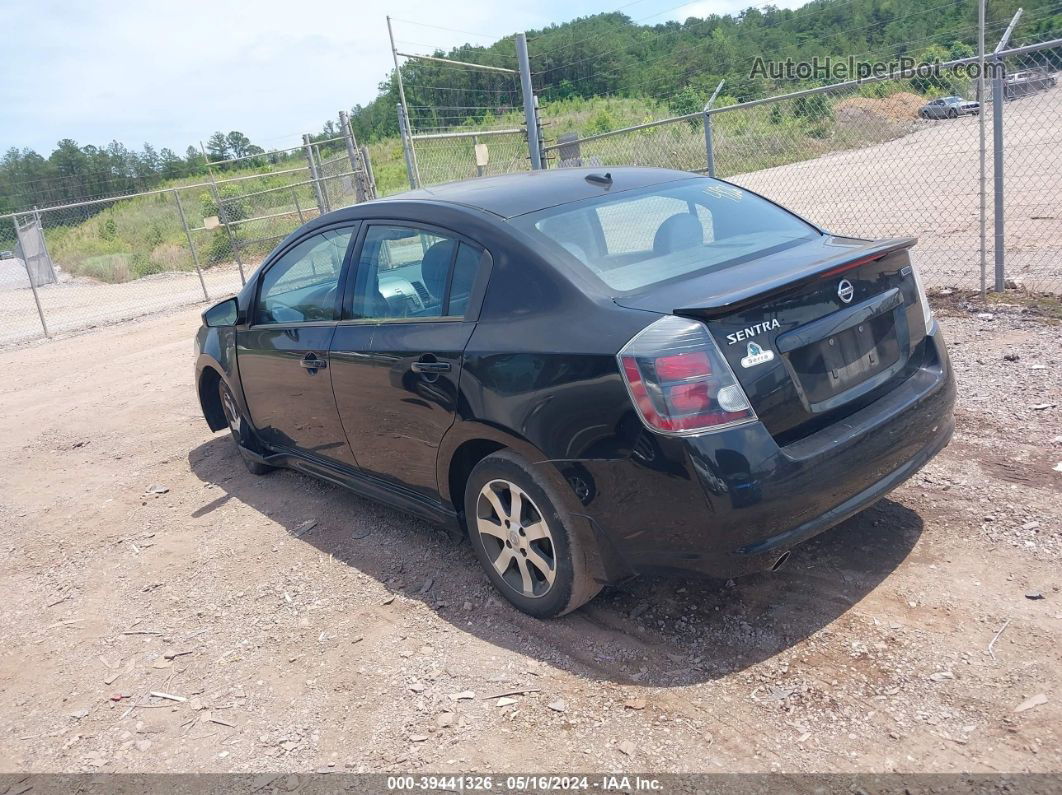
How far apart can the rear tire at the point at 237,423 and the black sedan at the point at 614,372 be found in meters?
1.30

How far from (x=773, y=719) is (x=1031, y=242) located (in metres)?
8.54

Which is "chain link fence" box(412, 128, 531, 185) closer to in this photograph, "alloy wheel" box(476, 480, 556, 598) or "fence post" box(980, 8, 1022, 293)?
"fence post" box(980, 8, 1022, 293)

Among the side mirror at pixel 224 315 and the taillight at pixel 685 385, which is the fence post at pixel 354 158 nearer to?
the side mirror at pixel 224 315

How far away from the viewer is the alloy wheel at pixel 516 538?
130 inches

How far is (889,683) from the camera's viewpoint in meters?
2.78

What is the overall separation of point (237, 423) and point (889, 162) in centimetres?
1433

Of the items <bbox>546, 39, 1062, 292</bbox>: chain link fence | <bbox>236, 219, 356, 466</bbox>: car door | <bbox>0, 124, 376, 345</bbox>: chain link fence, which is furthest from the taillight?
<bbox>0, 124, 376, 345</bbox>: chain link fence

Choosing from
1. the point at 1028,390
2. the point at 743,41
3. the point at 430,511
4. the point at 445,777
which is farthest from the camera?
the point at 743,41

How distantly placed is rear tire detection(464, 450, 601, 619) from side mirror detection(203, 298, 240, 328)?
7.77ft

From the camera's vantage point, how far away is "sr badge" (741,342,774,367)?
9.27ft

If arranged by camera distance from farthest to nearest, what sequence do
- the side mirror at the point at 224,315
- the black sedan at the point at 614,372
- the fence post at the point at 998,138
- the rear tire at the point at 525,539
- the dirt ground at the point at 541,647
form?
the fence post at the point at 998,138
the side mirror at the point at 224,315
the rear tire at the point at 525,539
the black sedan at the point at 614,372
the dirt ground at the point at 541,647

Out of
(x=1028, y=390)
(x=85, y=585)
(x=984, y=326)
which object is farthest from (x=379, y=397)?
(x=984, y=326)

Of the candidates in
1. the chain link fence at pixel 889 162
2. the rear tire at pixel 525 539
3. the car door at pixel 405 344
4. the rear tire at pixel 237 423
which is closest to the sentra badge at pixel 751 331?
the rear tire at pixel 525 539

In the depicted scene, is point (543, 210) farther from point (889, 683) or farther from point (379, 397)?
point (889, 683)
